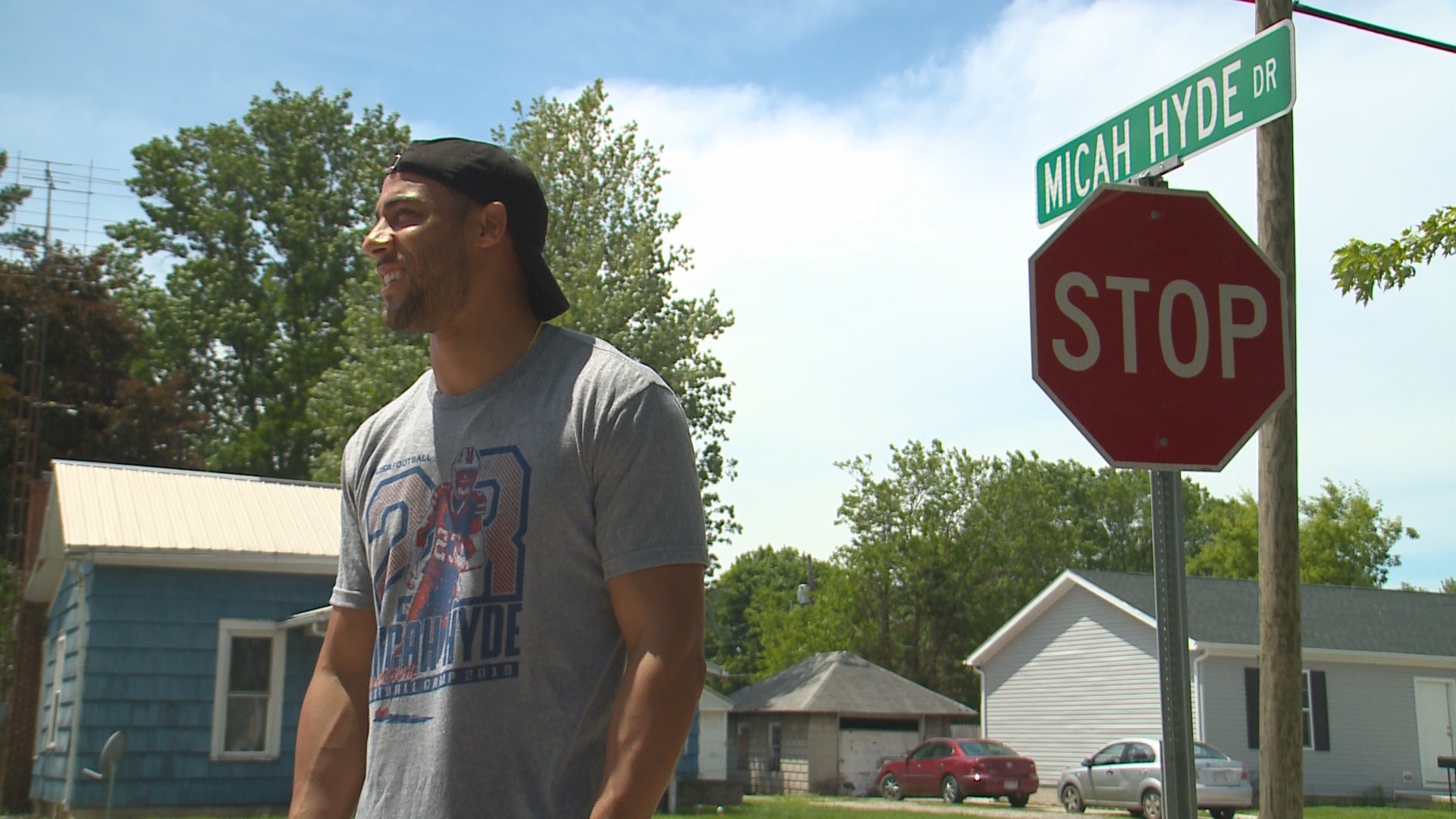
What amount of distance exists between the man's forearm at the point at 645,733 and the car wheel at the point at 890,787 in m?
33.6

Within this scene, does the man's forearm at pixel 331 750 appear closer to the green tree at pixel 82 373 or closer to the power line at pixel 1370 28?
the power line at pixel 1370 28

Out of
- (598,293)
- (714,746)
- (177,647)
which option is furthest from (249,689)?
(714,746)

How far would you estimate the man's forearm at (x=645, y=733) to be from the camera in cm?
191

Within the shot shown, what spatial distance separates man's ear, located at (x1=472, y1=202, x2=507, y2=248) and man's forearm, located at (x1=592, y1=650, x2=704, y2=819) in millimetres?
796

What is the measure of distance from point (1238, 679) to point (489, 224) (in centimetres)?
2933

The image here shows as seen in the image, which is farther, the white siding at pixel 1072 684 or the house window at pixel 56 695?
the white siding at pixel 1072 684

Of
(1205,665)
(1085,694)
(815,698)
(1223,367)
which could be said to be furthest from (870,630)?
(1223,367)

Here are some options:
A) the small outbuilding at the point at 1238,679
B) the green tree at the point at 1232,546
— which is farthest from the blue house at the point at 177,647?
the green tree at the point at 1232,546

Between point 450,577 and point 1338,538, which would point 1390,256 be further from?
point 1338,538

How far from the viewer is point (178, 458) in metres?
31.3

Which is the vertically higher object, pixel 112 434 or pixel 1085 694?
pixel 112 434

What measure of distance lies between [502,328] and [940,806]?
28.3m

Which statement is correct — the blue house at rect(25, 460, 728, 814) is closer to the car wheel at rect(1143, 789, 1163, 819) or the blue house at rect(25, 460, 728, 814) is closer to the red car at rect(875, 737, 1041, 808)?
the car wheel at rect(1143, 789, 1163, 819)

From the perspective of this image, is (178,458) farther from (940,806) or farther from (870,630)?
(870,630)
